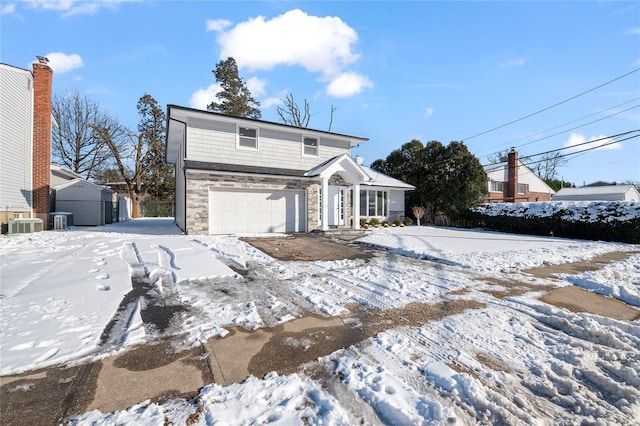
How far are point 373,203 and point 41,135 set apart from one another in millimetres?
17473

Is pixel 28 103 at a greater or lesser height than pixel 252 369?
greater

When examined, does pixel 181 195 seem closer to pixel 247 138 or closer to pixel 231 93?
pixel 247 138

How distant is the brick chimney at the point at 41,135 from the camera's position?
1334 centimetres

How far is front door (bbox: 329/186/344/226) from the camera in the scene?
Answer: 49.2 feet

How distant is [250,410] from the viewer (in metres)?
2.00

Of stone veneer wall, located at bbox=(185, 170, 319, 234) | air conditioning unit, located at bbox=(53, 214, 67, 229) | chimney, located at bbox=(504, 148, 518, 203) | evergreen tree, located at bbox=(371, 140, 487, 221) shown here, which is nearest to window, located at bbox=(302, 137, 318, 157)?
stone veneer wall, located at bbox=(185, 170, 319, 234)

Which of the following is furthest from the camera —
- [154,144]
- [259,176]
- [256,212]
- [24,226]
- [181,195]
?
[154,144]

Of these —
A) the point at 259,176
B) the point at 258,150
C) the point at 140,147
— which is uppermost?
the point at 140,147

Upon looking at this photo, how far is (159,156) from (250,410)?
33345 millimetres

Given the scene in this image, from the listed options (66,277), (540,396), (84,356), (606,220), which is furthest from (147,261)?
(606,220)

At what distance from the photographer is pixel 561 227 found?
1375 cm

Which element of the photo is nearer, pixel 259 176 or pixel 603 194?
pixel 259 176

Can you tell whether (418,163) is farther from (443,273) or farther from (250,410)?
(250,410)

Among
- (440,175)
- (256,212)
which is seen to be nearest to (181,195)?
(256,212)
